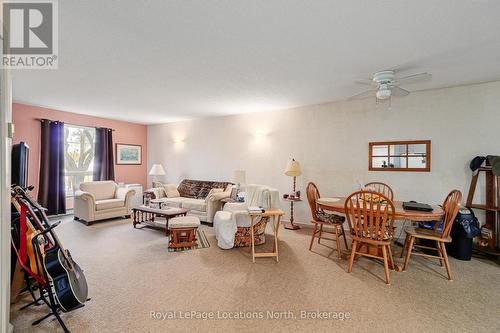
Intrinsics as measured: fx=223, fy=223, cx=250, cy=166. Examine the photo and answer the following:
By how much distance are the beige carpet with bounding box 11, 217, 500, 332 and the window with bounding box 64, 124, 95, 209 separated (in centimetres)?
313

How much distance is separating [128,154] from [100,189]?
1.81 metres

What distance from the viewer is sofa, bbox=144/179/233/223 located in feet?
15.6

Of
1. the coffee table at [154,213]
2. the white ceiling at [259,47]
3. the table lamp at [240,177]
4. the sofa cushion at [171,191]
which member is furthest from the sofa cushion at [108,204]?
the table lamp at [240,177]

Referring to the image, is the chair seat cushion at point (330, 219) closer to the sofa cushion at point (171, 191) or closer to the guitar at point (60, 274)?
the guitar at point (60, 274)

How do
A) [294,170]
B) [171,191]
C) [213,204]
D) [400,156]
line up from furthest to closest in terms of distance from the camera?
[171,191] → [213,204] → [294,170] → [400,156]

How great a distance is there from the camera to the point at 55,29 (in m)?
2.09

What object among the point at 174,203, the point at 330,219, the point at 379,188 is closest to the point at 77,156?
the point at 174,203

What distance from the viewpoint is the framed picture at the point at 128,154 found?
6508 mm

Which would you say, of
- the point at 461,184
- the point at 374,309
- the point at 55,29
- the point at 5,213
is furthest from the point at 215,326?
the point at 461,184

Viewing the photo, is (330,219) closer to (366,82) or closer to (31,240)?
(366,82)

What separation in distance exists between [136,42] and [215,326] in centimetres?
277

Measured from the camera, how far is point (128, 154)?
22.2 feet

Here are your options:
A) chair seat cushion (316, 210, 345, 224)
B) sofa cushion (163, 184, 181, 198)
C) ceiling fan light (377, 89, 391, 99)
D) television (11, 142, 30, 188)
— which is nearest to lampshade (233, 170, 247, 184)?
chair seat cushion (316, 210, 345, 224)

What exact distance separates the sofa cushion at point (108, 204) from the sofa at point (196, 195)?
0.57 metres
